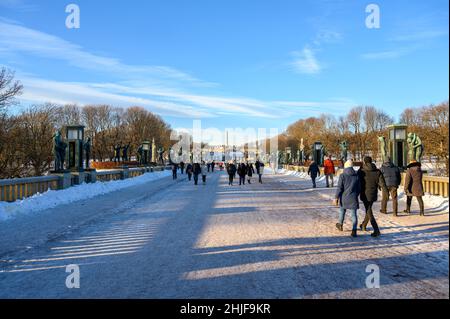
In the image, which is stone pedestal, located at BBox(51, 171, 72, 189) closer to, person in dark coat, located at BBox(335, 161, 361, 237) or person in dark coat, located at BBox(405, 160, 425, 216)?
person in dark coat, located at BBox(335, 161, 361, 237)

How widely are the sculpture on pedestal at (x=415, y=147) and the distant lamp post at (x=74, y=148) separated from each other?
1679cm

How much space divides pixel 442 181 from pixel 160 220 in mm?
10066

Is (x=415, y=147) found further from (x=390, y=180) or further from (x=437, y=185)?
(x=390, y=180)

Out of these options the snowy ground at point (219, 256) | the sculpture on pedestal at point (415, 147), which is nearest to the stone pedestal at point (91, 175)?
the snowy ground at point (219, 256)

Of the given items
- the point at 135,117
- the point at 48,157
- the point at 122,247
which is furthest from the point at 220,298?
the point at 135,117

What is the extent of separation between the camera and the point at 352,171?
7.93 m

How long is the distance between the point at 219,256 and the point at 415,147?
14197 mm

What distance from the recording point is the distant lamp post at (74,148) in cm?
2073

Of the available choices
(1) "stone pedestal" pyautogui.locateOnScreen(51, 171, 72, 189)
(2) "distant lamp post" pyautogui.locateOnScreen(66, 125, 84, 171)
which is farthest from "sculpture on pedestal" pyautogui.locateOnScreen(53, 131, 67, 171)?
(1) "stone pedestal" pyautogui.locateOnScreen(51, 171, 72, 189)

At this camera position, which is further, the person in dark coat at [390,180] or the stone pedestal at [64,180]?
the stone pedestal at [64,180]

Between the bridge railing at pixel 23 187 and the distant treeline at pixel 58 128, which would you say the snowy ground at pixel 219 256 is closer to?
the bridge railing at pixel 23 187

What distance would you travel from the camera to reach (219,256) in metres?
6.25

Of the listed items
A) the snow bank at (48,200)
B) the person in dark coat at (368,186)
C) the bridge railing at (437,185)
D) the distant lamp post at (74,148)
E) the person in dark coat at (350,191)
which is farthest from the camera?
the distant lamp post at (74,148)
